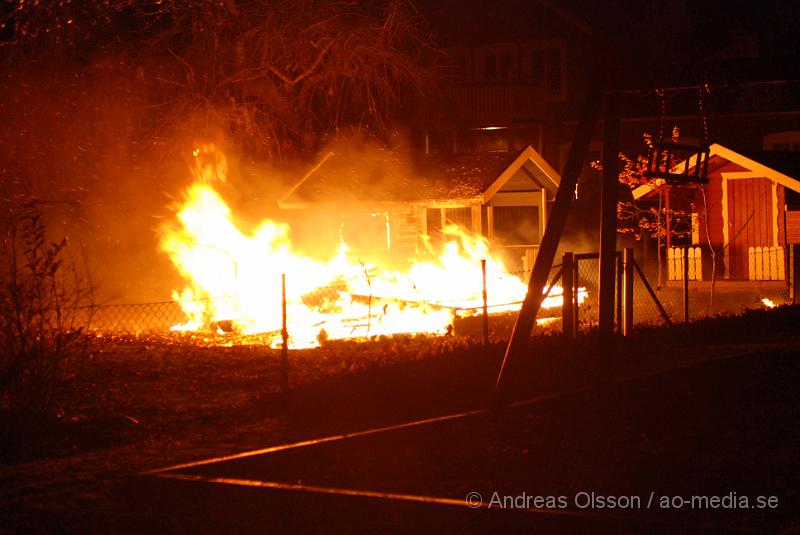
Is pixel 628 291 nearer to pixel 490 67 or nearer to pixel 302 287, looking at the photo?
pixel 302 287

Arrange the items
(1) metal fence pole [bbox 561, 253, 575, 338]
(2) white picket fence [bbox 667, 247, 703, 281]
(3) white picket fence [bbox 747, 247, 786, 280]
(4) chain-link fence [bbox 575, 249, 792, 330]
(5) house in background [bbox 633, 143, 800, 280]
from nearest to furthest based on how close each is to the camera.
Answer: (1) metal fence pole [bbox 561, 253, 575, 338], (4) chain-link fence [bbox 575, 249, 792, 330], (3) white picket fence [bbox 747, 247, 786, 280], (5) house in background [bbox 633, 143, 800, 280], (2) white picket fence [bbox 667, 247, 703, 281]

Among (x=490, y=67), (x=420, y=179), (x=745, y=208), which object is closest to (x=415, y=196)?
(x=420, y=179)

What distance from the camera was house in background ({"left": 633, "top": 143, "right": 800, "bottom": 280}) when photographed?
20766 millimetres

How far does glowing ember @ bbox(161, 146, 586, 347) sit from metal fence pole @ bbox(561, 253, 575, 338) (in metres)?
2.48

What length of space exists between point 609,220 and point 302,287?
27.4 feet

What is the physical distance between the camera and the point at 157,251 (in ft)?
71.3

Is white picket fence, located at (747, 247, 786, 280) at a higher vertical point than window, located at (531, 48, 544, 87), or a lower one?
lower

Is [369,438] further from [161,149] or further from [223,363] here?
[161,149]

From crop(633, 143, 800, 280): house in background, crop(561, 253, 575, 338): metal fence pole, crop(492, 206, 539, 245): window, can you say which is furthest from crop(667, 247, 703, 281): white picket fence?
crop(561, 253, 575, 338): metal fence pole

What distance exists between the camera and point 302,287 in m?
16.9

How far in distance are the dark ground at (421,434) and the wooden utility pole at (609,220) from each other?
1.55 feet

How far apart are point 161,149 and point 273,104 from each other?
341cm

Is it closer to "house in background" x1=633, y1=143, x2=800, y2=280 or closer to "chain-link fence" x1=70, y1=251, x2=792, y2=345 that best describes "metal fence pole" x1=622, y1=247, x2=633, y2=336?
"chain-link fence" x1=70, y1=251, x2=792, y2=345

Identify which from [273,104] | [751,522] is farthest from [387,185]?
[751,522]
